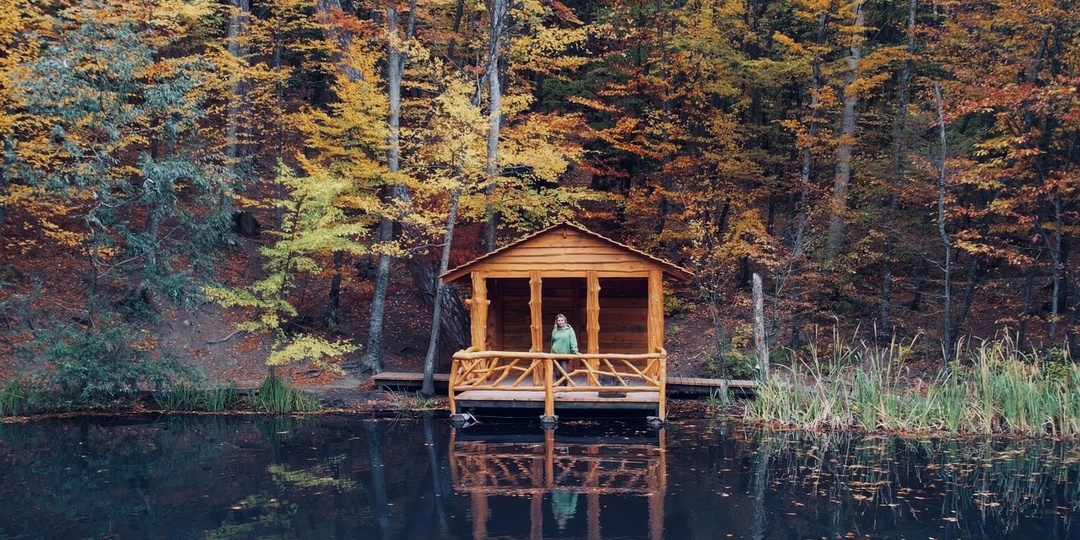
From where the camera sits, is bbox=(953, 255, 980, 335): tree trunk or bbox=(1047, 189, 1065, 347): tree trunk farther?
bbox=(953, 255, 980, 335): tree trunk

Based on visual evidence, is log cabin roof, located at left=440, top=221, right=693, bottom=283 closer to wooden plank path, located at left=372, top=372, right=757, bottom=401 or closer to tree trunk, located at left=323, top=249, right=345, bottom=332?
wooden plank path, located at left=372, top=372, right=757, bottom=401

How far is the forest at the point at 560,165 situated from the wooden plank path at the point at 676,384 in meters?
0.99

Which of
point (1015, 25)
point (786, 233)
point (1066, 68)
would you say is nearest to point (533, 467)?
point (786, 233)

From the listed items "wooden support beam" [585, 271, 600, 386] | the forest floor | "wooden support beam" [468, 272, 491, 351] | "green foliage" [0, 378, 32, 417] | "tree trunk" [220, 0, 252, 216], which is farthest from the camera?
"tree trunk" [220, 0, 252, 216]

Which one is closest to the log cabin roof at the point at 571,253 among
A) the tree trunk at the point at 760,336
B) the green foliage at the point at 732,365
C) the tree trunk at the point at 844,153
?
the tree trunk at the point at 760,336

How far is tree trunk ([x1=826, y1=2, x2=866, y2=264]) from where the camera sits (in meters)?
17.6

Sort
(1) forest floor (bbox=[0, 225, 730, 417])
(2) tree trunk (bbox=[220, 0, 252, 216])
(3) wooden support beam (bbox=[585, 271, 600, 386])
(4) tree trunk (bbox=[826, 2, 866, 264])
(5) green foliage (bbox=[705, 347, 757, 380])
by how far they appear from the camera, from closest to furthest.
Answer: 1. (3) wooden support beam (bbox=[585, 271, 600, 386])
2. (1) forest floor (bbox=[0, 225, 730, 417])
3. (5) green foliage (bbox=[705, 347, 757, 380])
4. (4) tree trunk (bbox=[826, 2, 866, 264])
5. (2) tree trunk (bbox=[220, 0, 252, 216])

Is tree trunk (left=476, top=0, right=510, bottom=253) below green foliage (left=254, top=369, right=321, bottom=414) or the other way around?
the other way around

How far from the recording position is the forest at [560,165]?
14406mm

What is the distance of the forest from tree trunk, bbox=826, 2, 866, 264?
0.06 meters

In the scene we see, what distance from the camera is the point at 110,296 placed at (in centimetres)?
1727

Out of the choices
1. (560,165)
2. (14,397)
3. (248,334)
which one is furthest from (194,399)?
(560,165)

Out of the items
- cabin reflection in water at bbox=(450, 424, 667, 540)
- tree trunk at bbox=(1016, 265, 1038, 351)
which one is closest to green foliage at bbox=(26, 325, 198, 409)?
cabin reflection in water at bbox=(450, 424, 667, 540)

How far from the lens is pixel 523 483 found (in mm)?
9617
